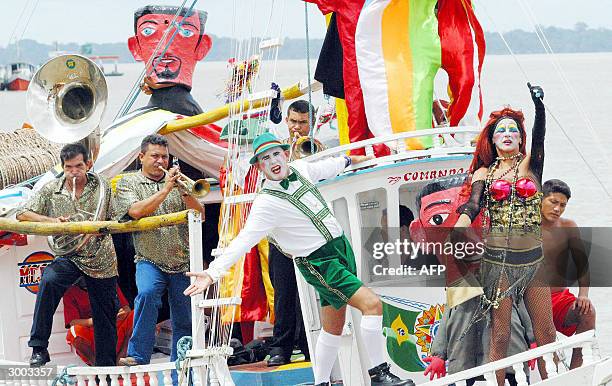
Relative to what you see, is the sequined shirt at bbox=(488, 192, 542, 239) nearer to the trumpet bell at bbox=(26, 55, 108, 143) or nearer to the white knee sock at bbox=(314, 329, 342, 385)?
the white knee sock at bbox=(314, 329, 342, 385)

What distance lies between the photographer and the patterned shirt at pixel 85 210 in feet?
32.9

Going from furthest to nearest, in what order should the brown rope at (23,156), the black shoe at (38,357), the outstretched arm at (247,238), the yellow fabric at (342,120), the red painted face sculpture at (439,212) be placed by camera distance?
the brown rope at (23,156)
the yellow fabric at (342,120)
the black shoe at (38,357)
the red painted face sculpture at (439,212)
the outstretched arm at (247,238)

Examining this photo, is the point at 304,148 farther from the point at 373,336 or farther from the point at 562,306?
the point at 562,306

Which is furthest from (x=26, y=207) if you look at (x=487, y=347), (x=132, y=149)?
(x=487, y=347)

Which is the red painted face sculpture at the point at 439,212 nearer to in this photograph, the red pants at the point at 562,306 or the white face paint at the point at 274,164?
the red pants at the point at 562,306

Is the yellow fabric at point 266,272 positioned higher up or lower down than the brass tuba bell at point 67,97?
lower down

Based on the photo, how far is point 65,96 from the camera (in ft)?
34.9

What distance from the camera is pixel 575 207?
22859mm

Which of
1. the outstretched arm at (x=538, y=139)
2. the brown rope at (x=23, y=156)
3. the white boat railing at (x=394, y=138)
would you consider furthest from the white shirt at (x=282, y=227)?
the brown rope at (x=23, y=156)

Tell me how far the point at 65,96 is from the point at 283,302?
221 cm

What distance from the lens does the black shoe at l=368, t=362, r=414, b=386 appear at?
337 inches

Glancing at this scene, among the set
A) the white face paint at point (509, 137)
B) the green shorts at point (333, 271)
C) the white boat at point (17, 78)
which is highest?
the white boat at point (17, 78)

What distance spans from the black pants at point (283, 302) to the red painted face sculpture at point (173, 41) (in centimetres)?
279

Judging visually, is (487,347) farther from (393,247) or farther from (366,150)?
(366,150)
